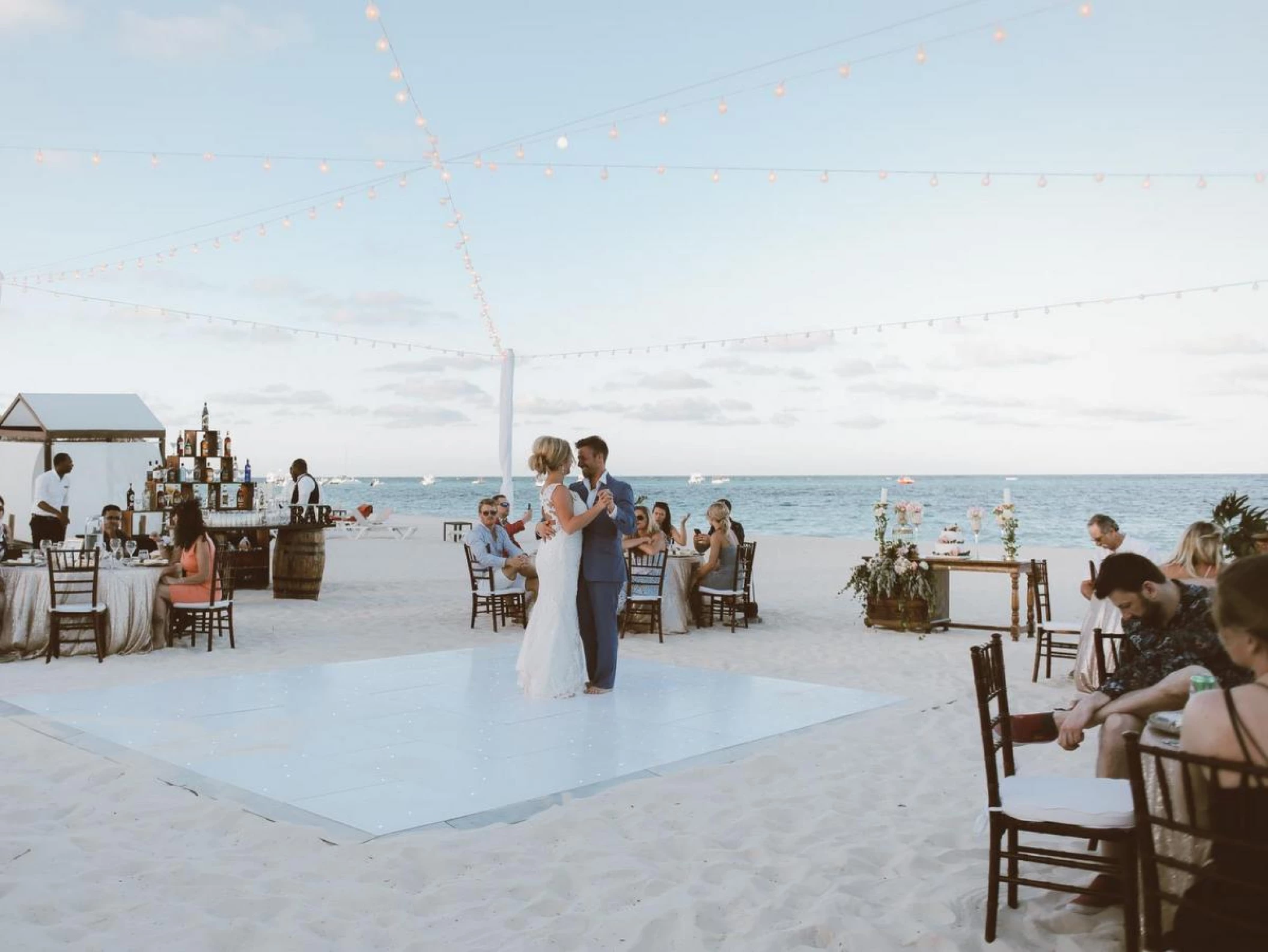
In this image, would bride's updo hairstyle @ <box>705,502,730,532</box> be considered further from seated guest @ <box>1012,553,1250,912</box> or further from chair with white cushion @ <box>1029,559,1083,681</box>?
seated guest @ <box>1012,553,1250,912</box>

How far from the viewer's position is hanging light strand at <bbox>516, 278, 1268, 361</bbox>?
11977 mm

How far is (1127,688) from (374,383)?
3130 cm

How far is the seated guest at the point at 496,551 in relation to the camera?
31.9ft

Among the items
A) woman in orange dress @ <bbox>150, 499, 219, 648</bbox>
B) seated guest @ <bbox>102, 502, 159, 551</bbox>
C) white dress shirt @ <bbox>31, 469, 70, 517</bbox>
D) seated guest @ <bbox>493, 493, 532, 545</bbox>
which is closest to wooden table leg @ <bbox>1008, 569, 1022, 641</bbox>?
seated guest @ <bbox>493, 493, 532, 545</bbox>

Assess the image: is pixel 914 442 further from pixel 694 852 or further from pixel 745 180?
pixel 694 852

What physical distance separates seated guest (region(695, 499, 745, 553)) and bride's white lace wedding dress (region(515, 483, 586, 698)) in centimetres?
348

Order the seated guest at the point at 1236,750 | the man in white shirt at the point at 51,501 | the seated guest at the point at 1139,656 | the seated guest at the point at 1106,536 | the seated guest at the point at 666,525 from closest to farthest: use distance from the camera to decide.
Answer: the seated guest at the point at 1236,750
the seated guest at the point at 1139,656
the seated guest at the point at 1106,536
the seated guest at the point at 666,525
the man in white shirt at the point at 51,501

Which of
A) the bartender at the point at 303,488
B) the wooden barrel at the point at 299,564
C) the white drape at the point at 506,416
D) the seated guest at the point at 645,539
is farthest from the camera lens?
the white drape at the point at 506,416

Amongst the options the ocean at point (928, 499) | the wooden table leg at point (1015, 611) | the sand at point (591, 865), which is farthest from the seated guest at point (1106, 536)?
the ocean at point (928, 499)

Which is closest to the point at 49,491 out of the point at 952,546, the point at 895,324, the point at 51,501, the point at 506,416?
the point at 51,501

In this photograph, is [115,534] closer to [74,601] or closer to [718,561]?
[74,601]

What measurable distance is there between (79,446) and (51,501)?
15.4 ft

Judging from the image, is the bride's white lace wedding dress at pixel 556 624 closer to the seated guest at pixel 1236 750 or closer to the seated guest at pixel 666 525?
the seated guest at pixel 666 525

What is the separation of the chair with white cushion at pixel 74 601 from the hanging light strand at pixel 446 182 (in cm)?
473
